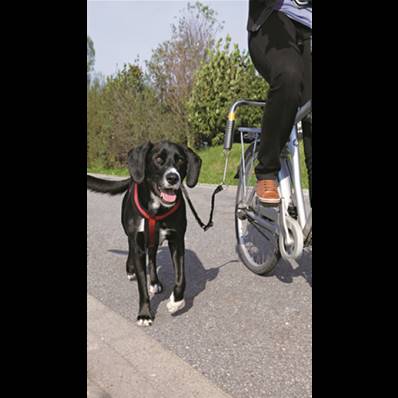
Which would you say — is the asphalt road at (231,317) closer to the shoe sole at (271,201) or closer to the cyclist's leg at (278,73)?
the shoe sole at (271,201)

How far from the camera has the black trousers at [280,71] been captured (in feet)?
7.95

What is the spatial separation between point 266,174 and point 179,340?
1.11m

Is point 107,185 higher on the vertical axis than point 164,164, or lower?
lower

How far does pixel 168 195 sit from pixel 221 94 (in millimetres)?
3319

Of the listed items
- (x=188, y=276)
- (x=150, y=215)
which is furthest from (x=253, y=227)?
(x=150, y=215)

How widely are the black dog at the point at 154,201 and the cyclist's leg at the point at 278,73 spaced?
513mm

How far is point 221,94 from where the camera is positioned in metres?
5.49

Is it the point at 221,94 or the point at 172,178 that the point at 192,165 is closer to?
the point at 172,178
